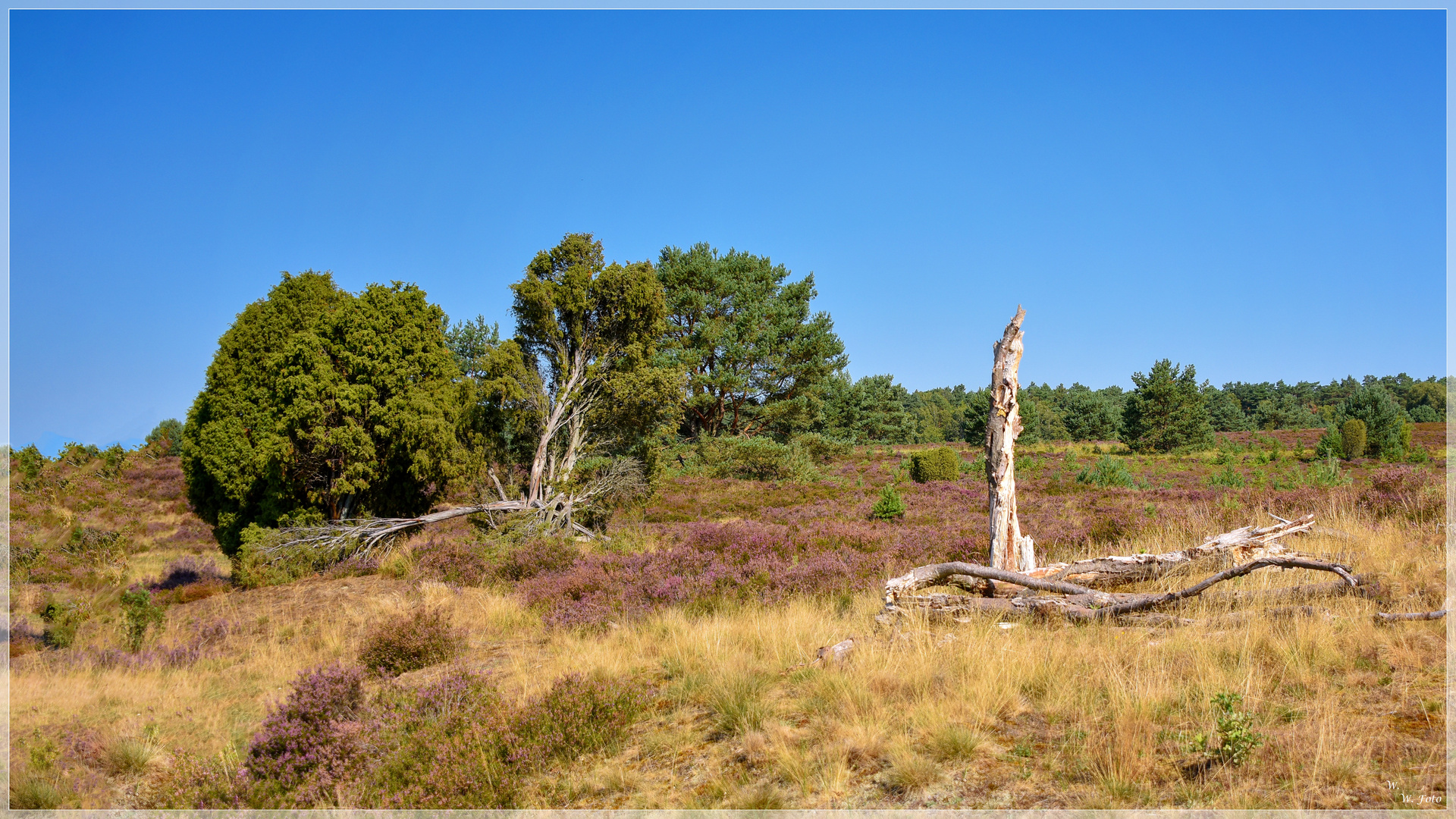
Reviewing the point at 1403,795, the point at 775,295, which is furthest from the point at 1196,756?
the point at 775,295

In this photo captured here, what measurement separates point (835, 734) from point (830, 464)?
3204 centimetres

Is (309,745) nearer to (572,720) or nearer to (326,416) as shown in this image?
(572,720)

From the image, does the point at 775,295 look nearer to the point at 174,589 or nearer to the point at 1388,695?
the point at 174,589

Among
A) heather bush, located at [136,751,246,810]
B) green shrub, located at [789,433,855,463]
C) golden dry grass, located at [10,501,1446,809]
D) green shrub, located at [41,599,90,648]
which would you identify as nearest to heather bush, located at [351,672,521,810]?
golden dry grass, located at [10,501,1446,809]

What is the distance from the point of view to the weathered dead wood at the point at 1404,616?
4961 mm

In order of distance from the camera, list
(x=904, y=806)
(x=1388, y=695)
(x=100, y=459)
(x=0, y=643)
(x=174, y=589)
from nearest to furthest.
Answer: (x=904, y=806) → (x=1388, y=695) → (x=0, y=643) → (x=174, y=589) → (x=100, y=459)

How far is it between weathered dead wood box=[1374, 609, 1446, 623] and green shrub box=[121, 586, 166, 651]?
40.5 ft

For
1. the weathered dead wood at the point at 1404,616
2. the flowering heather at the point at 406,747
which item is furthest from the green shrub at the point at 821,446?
the flowering heather at the point at 406,747

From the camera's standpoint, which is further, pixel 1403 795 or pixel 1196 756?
pixel 1196 756

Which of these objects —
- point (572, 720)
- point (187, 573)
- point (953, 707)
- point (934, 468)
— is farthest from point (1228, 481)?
point (187, 573)

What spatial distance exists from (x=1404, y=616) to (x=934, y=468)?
24263mm

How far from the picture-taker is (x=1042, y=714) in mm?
4285

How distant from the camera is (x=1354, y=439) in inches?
1293

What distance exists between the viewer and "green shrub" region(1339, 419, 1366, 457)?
32781 mm
